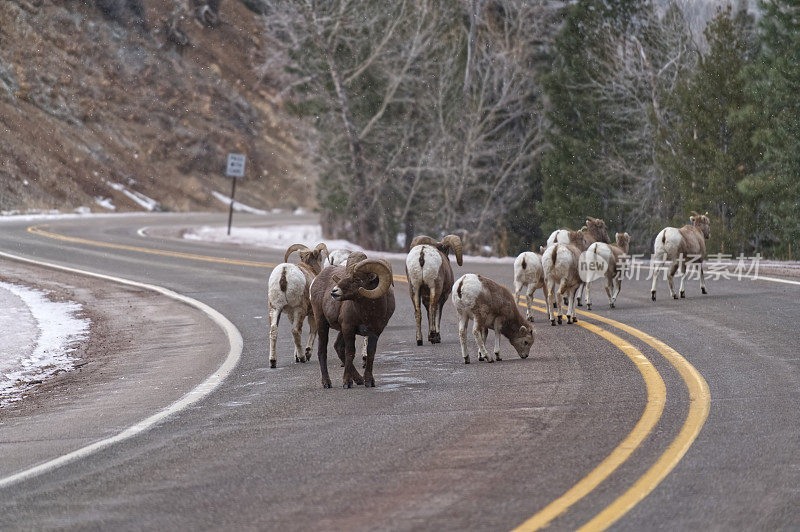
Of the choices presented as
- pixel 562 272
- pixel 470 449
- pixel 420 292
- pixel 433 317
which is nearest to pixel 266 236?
pixel 562 272

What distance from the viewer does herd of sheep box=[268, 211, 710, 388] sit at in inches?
404

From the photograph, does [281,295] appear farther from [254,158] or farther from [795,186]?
[254,158]

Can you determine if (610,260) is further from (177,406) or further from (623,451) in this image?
(623,451)

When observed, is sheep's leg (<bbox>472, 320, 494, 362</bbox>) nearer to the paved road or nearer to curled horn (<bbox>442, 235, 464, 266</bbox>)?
the paved road

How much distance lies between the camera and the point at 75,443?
8.55 m

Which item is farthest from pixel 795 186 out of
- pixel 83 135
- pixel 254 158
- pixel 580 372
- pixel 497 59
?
pixel 254 158

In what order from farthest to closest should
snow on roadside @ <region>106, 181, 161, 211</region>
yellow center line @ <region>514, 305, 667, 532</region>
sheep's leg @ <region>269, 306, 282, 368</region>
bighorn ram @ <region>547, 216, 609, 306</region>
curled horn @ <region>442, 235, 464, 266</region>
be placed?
snow on roadside @ <region>106, 181, 161, 211</region>
bighorn ram @ <region>547, 216, 609, 306</region>
curled horn @ <region>442, 235, 464, 266</region>
sheep's leg @ <region>269, 306, 282, 368</region>
yellow center line @ <region>514, 305, 667, 532</region>

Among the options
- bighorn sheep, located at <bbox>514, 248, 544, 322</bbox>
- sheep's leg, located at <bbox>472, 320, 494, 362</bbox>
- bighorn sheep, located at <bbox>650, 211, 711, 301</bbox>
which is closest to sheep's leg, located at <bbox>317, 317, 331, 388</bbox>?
sheep's leg, located at <bbox>472, 320, 494, 362</bbox>

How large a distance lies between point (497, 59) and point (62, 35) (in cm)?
4596

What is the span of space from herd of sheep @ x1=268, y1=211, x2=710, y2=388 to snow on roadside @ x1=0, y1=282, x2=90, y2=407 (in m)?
3.28

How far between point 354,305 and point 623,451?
11.4 ft

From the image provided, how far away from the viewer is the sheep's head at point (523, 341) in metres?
12.2

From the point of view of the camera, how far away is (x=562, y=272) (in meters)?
15.4

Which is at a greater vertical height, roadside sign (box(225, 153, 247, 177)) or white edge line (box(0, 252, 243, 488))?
roadside sign (box(225, 153, 247, 177))
